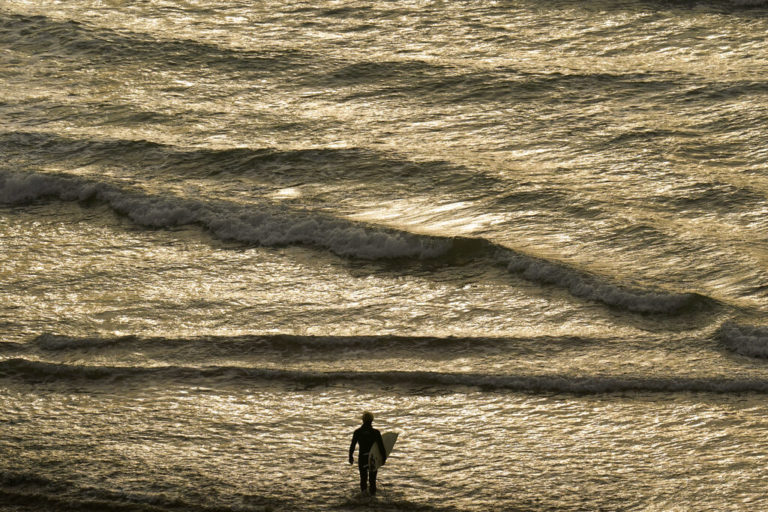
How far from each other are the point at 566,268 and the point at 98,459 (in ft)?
22.8

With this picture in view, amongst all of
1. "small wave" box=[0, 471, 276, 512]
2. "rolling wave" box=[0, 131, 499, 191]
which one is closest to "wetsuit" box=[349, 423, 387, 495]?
"small wave" box=[0, 471, 276, 512]

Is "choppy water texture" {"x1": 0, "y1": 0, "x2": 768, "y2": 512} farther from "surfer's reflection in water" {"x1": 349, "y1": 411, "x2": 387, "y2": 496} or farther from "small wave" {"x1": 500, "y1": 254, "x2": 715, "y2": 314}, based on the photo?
"surfer's reflection in water" {"x1": 349, "y1": 411, "x2": 387, "y2": 496}

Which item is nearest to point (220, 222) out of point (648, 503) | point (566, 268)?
point (566, 268)

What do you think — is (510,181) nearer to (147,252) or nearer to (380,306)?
(380,306)

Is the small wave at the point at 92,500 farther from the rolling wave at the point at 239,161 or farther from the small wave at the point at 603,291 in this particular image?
the rolling wave at the point at 239,161

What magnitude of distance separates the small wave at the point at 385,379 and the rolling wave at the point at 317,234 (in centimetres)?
196

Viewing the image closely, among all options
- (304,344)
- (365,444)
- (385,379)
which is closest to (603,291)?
(385,379)

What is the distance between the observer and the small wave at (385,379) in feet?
42.1

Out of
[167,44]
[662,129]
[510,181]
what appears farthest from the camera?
[167,44]

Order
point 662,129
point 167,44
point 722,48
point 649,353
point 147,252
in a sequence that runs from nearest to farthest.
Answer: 1. point 649,353
2. point 147,252
3. point 662,129
4. point 722,48
5. point 167,44

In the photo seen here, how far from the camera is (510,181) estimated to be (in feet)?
62.1

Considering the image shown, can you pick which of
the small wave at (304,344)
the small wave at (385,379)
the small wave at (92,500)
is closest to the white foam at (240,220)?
the small wave at (304,344)

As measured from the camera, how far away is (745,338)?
1359cm

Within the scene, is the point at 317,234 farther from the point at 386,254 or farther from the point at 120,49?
the point at 120,49
